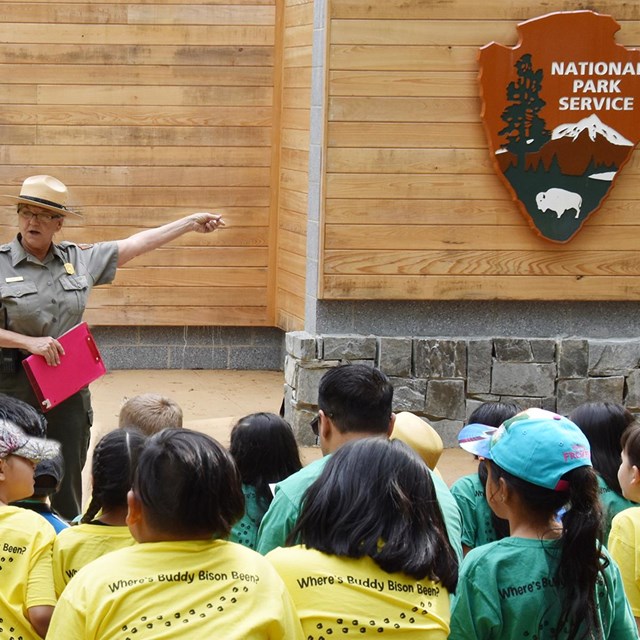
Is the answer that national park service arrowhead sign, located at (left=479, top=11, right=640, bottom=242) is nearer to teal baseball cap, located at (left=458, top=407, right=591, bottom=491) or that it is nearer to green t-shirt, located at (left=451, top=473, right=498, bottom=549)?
green t-shirt, located at (left=451, top=473, right=498, bottom=549)

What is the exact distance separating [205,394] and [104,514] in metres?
5.61

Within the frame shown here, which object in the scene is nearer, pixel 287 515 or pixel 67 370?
pixel 287 515

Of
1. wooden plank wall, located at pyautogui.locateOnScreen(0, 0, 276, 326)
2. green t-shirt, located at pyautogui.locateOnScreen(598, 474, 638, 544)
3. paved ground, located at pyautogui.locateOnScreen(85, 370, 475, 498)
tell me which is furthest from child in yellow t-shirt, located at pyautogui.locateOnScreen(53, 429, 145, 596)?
wooden plank wall, located at pyautogui.locateOnScreen(0, 0, 276, 326)

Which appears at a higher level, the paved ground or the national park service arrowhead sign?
the national park service arrowhead sign

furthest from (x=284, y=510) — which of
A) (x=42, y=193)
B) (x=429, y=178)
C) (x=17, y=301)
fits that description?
(x=429, y=178)

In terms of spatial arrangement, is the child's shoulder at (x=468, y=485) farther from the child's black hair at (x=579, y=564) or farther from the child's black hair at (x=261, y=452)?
the child's black hair at (x=579, y=564)

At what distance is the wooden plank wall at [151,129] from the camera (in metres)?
8.58

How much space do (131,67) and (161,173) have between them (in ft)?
2.60

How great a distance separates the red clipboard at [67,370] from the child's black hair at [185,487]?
2.49 metres

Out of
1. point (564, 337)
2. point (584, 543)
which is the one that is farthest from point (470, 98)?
point (584, 543)

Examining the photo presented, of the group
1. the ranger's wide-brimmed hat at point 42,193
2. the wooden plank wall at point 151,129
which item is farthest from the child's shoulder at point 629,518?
the wooden plank wall at point 151,129

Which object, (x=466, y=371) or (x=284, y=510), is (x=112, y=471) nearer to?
(x=284, y=510)

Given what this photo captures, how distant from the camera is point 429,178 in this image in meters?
7.09

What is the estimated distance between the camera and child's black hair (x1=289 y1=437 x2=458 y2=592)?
2312mm
